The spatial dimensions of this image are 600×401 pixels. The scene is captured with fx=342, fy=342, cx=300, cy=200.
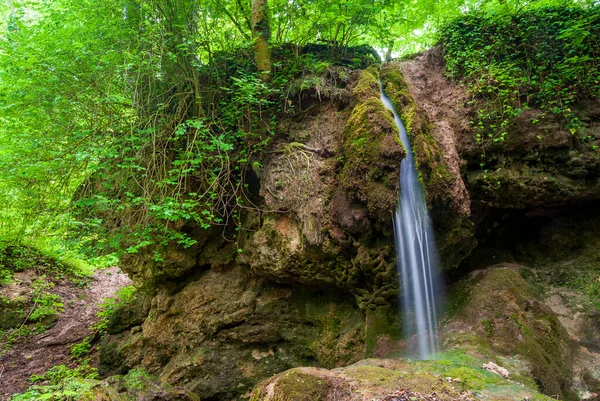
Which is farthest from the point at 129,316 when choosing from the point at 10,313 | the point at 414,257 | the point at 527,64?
the point at 527,64

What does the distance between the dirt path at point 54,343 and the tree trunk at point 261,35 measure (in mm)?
4749

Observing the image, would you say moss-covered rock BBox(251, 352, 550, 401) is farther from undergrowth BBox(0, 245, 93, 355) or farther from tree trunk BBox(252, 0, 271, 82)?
undergrowth BBox(0, 245, 93, 355)

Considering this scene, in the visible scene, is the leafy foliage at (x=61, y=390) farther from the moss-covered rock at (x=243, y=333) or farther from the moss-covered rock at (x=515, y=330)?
the moss-covered rock at (x=515, y=330)

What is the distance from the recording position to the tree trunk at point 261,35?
656cm

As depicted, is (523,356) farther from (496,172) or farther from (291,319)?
(291,319)

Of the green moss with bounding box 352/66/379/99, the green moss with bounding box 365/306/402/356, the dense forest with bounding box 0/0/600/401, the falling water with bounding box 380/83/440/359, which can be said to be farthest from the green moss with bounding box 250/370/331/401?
the green moss with bounding box 352/66/379/99

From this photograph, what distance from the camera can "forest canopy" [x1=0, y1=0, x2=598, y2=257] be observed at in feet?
17.8

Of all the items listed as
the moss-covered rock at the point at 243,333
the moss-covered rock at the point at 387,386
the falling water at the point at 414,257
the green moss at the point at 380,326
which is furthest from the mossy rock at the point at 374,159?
the moss-covered rock at the point at 387,386

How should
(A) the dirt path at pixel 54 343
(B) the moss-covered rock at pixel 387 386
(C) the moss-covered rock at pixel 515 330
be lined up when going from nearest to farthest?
1. (B) the moss-covered rock at pixel 387 386
2. (C) the moss-covered rock at pixel 515 330
3. (A) the dirt path at pixel 54 343

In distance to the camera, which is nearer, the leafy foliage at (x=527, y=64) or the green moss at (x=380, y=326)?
the green moss at (x=380, y=326)

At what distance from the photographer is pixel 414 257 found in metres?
→ 4.91

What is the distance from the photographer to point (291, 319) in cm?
621

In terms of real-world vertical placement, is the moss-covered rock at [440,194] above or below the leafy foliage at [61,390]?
above

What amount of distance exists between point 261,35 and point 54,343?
880cm
